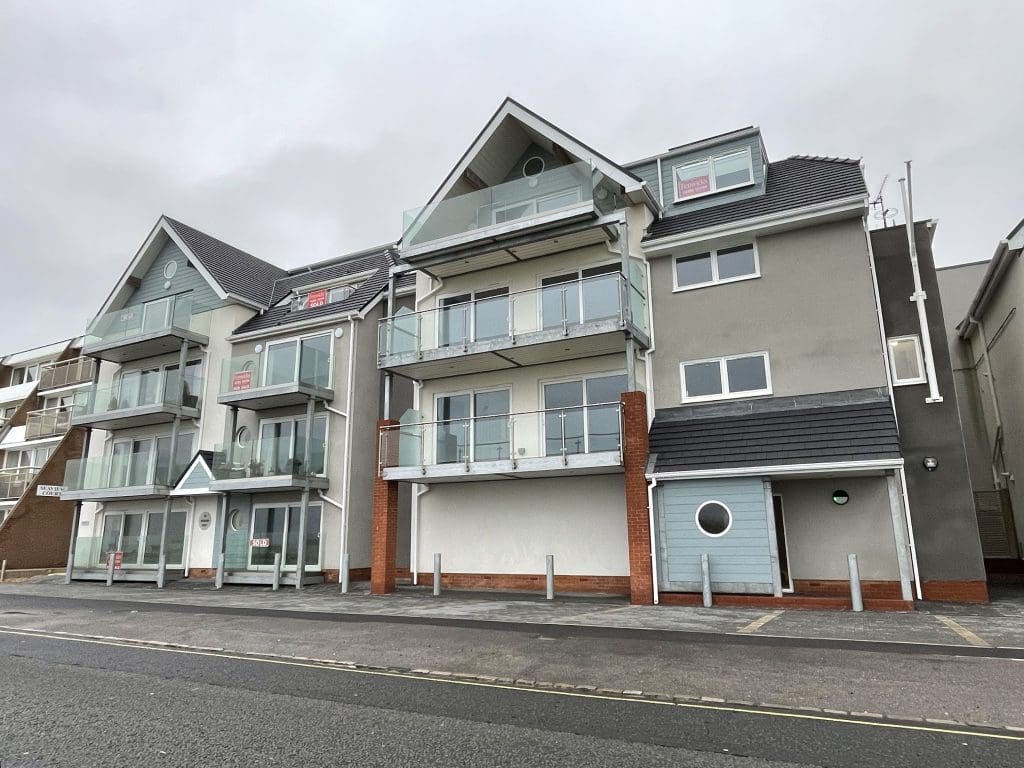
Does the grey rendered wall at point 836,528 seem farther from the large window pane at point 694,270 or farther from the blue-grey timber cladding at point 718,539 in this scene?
the large window pane at point 694,270

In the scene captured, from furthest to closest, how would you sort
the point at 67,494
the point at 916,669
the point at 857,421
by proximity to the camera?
1. the point at 67,494
2. the point at 857,421
3. the point at 916,669

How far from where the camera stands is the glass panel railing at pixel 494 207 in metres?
15.8

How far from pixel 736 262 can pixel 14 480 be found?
1391 inches

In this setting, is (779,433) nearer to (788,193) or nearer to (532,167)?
(788,193)

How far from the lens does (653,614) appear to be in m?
11.0

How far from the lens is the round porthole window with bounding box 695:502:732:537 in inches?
490

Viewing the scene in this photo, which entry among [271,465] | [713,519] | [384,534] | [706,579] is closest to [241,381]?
[271,465]

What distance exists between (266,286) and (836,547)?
66.5ft

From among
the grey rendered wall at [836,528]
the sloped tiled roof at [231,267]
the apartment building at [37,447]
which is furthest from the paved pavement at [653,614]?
the apartment building at [37,447]

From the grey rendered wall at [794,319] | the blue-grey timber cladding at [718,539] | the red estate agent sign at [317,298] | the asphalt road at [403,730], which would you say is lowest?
the asphalt road at [403,730]

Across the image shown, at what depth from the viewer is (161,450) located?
22438mm

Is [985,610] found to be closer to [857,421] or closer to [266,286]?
[857,421]

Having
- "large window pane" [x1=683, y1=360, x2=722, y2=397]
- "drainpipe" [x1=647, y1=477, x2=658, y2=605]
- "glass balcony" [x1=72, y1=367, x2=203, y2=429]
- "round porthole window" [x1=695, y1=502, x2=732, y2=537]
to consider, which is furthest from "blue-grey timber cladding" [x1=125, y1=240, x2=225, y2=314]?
"round porthole window" [x1=695, y1=502, x2=732, y2=537]

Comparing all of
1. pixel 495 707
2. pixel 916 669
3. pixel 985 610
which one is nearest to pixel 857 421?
pixel 985 610
